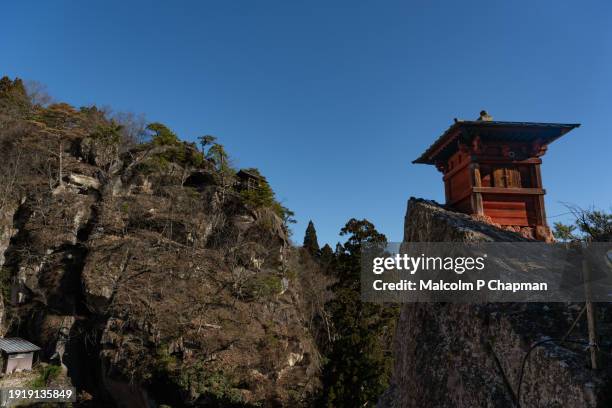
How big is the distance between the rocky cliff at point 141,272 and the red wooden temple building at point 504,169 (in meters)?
12.7

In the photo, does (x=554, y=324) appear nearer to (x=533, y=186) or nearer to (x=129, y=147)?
(x=533, y=186)

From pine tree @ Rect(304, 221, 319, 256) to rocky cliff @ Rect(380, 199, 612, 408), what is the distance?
31177mm

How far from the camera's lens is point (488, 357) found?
379 cm

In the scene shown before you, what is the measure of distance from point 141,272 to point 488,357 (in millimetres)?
18536

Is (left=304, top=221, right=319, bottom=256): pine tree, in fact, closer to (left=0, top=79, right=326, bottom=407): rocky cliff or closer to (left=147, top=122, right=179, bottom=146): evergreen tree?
(left=0, top=79, right=326, bottom=407): rocky cliff

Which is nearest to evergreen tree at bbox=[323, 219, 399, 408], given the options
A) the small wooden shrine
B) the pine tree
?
the small wooden shrine

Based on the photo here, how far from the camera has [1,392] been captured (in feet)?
50.0

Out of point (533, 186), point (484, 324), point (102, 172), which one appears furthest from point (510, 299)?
point (102, 172)

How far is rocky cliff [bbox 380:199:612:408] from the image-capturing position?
9.42 ft

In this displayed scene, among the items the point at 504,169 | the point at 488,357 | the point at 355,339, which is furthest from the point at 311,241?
the point at 488,357

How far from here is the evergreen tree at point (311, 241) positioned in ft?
122

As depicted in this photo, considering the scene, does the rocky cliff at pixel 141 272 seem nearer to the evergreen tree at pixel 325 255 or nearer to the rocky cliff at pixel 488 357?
the evergreen tree at pixel 325 255

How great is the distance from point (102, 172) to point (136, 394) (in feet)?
48.5

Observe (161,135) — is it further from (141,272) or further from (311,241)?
(311,241)
